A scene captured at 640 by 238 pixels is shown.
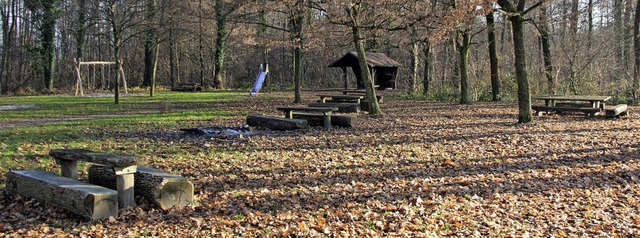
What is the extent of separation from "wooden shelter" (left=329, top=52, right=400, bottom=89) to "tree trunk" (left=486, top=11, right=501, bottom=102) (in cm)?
848

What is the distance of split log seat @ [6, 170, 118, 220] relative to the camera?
4938 mm

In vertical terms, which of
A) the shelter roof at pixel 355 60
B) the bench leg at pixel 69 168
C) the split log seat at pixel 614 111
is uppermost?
the shelter roof at pixel 355 60

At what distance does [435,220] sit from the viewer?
5.14 m

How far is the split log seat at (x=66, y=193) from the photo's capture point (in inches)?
194

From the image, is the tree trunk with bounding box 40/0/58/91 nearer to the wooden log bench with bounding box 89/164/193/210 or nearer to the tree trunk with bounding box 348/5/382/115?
the tree trunk with bounding box 348/5/382/115

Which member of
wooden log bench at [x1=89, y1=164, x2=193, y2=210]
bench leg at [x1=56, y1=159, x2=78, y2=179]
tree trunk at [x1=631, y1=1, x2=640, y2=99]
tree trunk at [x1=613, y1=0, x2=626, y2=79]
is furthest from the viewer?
tree trunk at [x1=613, y1=0, x2=626, y2=79]

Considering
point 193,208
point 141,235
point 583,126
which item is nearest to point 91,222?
point 141,235

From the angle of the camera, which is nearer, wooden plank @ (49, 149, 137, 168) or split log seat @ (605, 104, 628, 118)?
wooden plank @ (49, 149, 137, 168)

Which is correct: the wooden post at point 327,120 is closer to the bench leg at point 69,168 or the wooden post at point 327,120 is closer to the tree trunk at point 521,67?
the tree trunk at point 521,67

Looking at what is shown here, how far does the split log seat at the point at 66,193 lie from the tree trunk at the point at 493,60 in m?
17.1

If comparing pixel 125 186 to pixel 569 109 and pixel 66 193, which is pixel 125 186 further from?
pixel 569 109

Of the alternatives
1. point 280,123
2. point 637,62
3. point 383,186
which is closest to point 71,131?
point 280,123

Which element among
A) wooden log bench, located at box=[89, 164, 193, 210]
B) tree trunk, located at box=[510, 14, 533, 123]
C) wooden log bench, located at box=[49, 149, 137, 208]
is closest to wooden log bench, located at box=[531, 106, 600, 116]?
tree trunk, located at box=[510, 14, 533, 123]

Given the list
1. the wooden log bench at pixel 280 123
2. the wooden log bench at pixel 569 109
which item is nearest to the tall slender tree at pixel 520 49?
the wooden log bench at pixel 569 109
